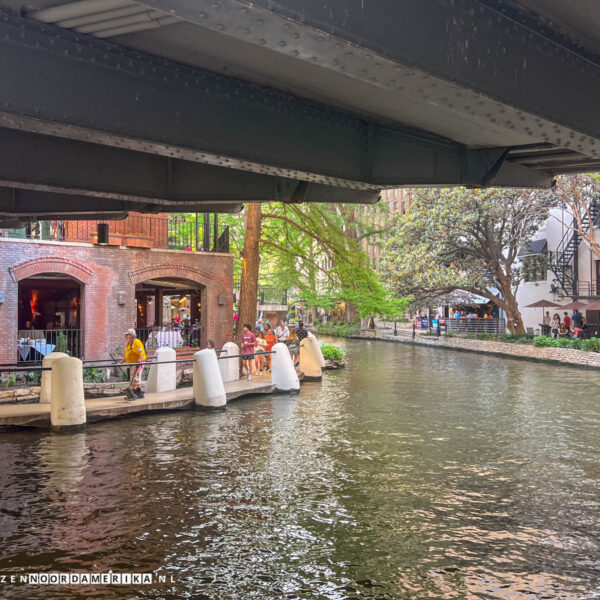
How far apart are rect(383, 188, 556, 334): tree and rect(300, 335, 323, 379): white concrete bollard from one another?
1419 centimetres

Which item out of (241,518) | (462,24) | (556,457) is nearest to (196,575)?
(241,518)

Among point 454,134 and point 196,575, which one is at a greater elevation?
point 454,134

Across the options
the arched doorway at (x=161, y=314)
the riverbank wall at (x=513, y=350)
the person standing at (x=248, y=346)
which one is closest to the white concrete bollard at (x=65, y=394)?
the person standing at (x=248, y=346)

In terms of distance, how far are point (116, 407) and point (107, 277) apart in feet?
34.7

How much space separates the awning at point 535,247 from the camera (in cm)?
4284

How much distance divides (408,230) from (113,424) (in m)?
25.7

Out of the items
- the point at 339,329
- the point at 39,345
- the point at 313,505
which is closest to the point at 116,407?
the point at 313,505

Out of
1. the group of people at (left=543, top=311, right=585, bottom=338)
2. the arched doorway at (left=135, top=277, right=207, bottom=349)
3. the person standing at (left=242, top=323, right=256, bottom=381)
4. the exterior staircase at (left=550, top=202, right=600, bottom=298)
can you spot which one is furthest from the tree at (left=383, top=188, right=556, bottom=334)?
the person standing at (left=242, top=323, right=256, bottom=381)

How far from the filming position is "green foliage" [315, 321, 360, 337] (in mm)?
59125

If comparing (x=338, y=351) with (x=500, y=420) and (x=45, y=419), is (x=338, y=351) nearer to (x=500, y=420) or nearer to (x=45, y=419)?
(x=500, y=420)

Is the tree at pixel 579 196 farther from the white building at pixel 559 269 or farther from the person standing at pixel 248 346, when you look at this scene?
the person standing at pixel 248 346

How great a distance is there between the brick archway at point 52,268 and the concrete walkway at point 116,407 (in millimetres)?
8151

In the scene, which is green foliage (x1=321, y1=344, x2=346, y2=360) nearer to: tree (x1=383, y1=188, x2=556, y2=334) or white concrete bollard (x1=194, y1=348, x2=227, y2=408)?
tree (x1=383, y1=188, x2=556, y2=334)

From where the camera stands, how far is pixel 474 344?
38281mm
